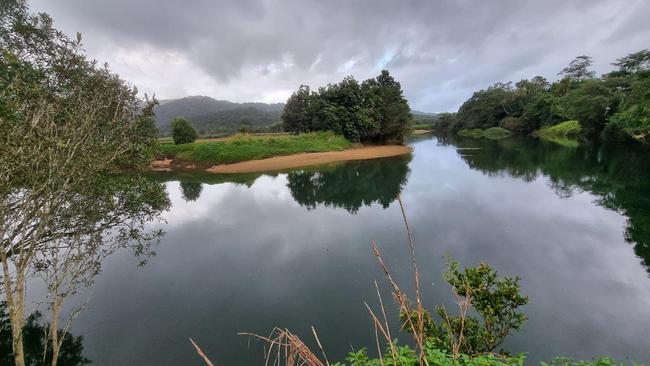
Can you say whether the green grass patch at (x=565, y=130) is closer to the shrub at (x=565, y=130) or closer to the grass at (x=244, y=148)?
the shrub at (x=565, y=130)

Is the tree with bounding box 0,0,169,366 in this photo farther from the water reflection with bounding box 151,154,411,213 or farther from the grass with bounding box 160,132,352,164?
the grass with bounding box 160,132,352,164

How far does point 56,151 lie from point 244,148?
3760 cm

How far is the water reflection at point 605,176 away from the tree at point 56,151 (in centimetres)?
1586

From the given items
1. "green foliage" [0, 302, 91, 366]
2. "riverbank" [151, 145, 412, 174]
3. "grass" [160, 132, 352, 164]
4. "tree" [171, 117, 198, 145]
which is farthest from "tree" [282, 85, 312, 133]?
"green foliage" [0, 302, 91, 366]

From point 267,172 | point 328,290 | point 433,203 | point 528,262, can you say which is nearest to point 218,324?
point 328,290

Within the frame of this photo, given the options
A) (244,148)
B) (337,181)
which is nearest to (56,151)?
(337,181)

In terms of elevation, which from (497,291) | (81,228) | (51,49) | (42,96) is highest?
(51,49)

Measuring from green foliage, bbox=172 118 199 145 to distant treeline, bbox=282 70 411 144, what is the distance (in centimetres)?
1730

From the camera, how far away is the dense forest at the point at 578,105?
32.5m

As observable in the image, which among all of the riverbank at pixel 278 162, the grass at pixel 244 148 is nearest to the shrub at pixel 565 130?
the riverbank at pixel 278 162

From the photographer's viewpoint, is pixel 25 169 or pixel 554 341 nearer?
pixel 25 169

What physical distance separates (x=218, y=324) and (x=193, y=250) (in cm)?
592

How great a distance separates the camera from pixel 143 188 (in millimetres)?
9453

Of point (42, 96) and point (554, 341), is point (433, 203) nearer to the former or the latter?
point (554, 341)
